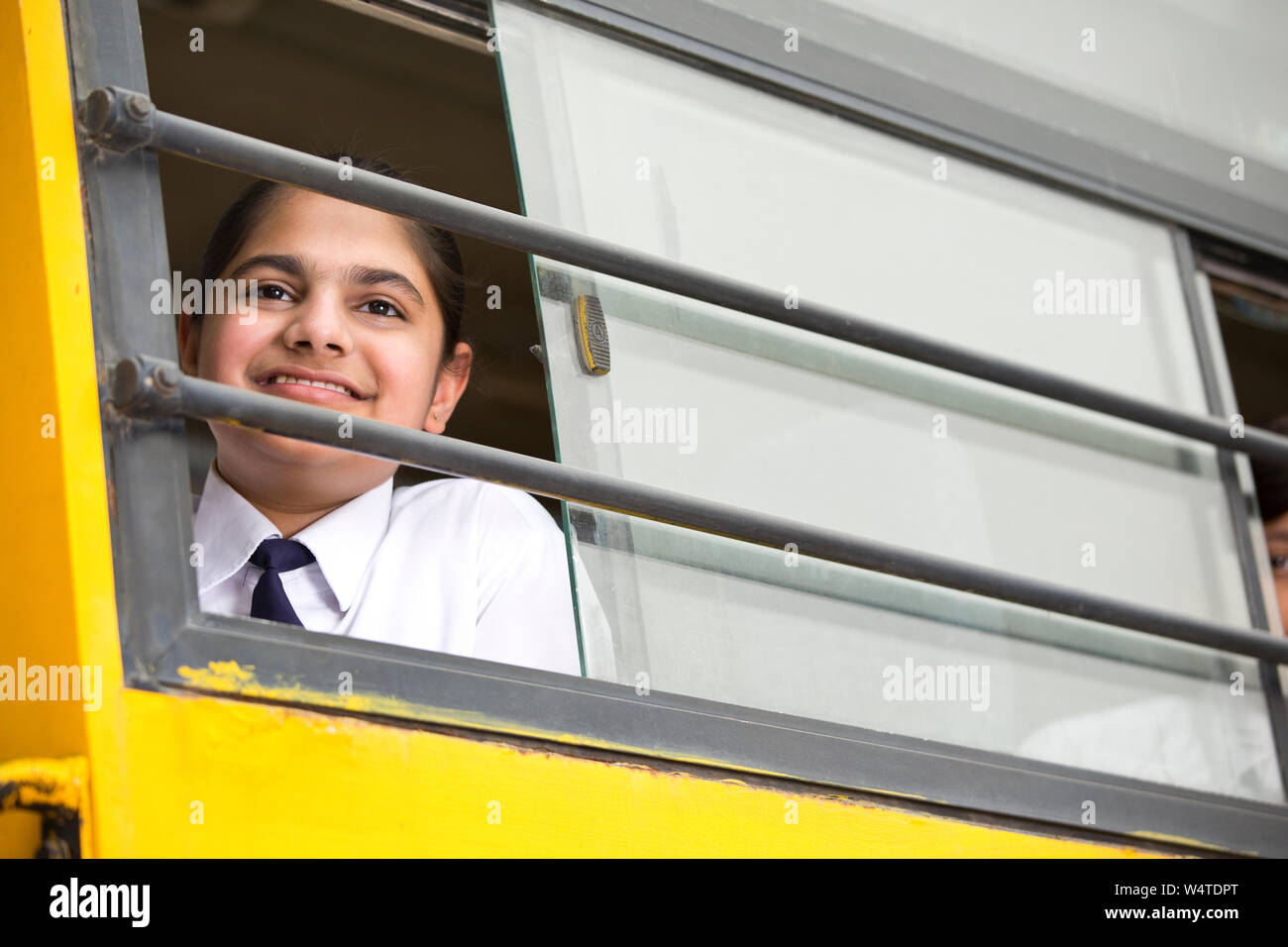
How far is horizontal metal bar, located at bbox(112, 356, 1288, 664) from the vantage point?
913 millimetres

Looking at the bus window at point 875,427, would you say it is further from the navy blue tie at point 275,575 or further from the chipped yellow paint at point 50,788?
the chipped yellow paint at point 50,788

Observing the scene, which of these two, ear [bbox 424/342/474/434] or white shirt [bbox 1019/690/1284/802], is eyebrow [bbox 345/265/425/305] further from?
white shirt [bbox 1019/690/1284/802]

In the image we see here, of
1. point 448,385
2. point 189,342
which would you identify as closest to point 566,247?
point 448,385

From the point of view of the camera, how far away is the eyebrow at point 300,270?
4.46ft

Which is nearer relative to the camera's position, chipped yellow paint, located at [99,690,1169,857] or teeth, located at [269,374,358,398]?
chipped yellow paint, located at [99,690,1169,857]

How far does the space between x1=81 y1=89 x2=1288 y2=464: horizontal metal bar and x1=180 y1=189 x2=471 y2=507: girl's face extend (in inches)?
10.7

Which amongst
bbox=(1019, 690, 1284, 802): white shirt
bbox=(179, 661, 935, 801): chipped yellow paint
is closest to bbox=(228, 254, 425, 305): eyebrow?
bbox=(179, 661, 935, 801): chipped yellow paint

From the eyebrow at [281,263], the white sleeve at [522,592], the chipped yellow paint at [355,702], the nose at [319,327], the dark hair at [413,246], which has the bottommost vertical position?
the chipped yellow paint at [355,702]

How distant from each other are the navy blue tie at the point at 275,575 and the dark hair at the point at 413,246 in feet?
1.11

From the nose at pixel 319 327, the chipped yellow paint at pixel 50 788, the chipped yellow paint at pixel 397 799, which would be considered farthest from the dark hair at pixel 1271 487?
the chipped yellow paint at pixel 50 788

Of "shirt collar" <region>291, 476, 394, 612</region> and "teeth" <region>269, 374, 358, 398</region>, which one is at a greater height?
"teeth" <region>269, 374, 358, 398</region>

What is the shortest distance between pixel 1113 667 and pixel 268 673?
1067mm
